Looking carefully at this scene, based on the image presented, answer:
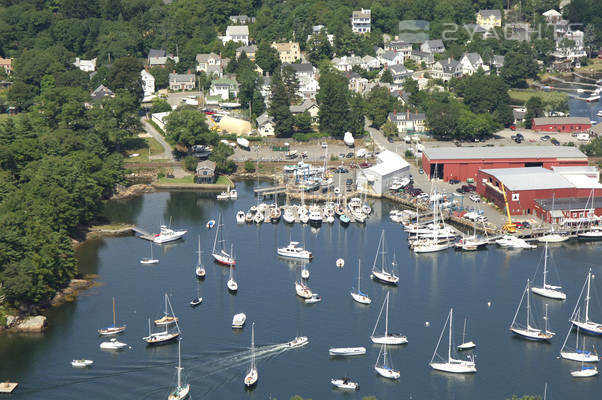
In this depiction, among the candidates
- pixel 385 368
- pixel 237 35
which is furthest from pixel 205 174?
pixel 237 35

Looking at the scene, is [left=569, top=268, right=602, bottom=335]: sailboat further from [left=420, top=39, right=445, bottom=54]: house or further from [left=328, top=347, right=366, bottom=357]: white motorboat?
[left=420, top=39, right=445, bottom=54]: house

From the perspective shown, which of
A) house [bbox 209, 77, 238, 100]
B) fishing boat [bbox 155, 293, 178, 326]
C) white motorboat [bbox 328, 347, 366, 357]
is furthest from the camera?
house [bbox 209, 77, 238, 100]

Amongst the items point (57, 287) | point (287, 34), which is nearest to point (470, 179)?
point (57, 287)

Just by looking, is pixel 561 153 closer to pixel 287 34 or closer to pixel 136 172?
pixel 136 172

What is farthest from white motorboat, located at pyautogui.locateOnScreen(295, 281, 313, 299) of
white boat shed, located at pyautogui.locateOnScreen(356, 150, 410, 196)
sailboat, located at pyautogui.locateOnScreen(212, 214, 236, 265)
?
white boat shed, located at pyautogui.locateOnScreen(356, 150, 410, 196)

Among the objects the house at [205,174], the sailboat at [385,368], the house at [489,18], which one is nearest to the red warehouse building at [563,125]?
the house at [205,174]
